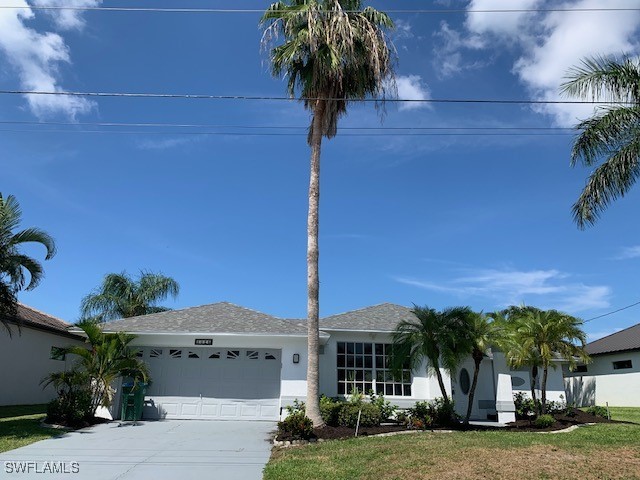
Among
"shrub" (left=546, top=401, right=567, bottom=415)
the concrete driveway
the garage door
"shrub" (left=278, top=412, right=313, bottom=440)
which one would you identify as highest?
the garage door

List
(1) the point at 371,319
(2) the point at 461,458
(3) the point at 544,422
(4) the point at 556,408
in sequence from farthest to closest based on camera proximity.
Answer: (4) the point at 556,408 → (1) the point at 371,319 → (3) the point at 544,422 → (2) the point at 461,458

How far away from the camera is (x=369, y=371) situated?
57.5 feet

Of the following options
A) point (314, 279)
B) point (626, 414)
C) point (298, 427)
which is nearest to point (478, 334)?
point (314, 279)

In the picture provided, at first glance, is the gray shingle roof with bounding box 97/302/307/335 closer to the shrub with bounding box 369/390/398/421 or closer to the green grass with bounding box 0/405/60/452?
the shrub with bounding box 369/390/398/421

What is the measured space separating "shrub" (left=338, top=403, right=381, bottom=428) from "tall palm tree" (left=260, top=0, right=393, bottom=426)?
111 centimetres

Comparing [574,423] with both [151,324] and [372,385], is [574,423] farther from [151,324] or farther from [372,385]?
[151,324]

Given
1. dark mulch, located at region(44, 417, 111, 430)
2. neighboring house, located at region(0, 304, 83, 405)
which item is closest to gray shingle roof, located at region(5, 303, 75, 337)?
neighboring house, located at region(0, 304, 83, 405)

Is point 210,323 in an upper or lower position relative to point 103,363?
upper

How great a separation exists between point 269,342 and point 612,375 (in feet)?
71.0

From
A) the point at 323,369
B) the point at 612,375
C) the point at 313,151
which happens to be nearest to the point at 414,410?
the point at 323,369

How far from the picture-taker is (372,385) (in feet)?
56.9

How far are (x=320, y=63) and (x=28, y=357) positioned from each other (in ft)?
55.3

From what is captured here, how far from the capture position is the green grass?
11.5m

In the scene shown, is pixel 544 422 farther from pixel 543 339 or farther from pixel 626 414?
pixel 626 414
